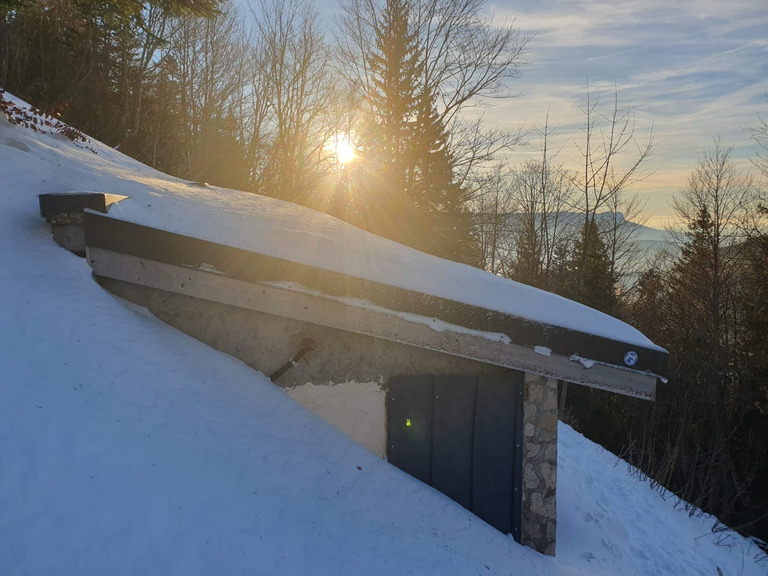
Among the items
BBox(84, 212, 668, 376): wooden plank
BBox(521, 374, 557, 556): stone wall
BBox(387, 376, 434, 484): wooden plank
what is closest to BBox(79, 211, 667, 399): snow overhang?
BBox(84, 212, 668, 376): wooden plank

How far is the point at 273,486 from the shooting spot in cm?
303

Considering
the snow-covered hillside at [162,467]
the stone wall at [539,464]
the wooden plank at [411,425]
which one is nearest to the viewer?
the snow-covered hillside at [162,467]

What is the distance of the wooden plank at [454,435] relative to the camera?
14.7ft

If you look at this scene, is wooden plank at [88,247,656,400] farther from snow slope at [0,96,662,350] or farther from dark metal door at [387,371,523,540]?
dark metal door at [387,371,523,540]

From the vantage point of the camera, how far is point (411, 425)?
14.6 ft

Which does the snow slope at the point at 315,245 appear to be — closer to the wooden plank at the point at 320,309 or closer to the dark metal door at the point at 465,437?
the wooden plank at the point at 320,309

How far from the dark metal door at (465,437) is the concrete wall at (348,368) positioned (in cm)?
9

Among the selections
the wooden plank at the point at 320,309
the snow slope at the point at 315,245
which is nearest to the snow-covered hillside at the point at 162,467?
the wooden plank at the point at 320,309

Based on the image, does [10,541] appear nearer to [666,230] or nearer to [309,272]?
[309,272]

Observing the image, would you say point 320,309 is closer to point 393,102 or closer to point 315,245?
point 315,245

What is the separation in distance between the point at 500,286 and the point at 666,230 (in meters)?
21.8

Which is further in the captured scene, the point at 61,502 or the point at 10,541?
the point at 61,502

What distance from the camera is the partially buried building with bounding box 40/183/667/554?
3934mm

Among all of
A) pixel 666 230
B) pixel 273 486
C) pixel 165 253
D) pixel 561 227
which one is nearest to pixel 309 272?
pixel 165 253
